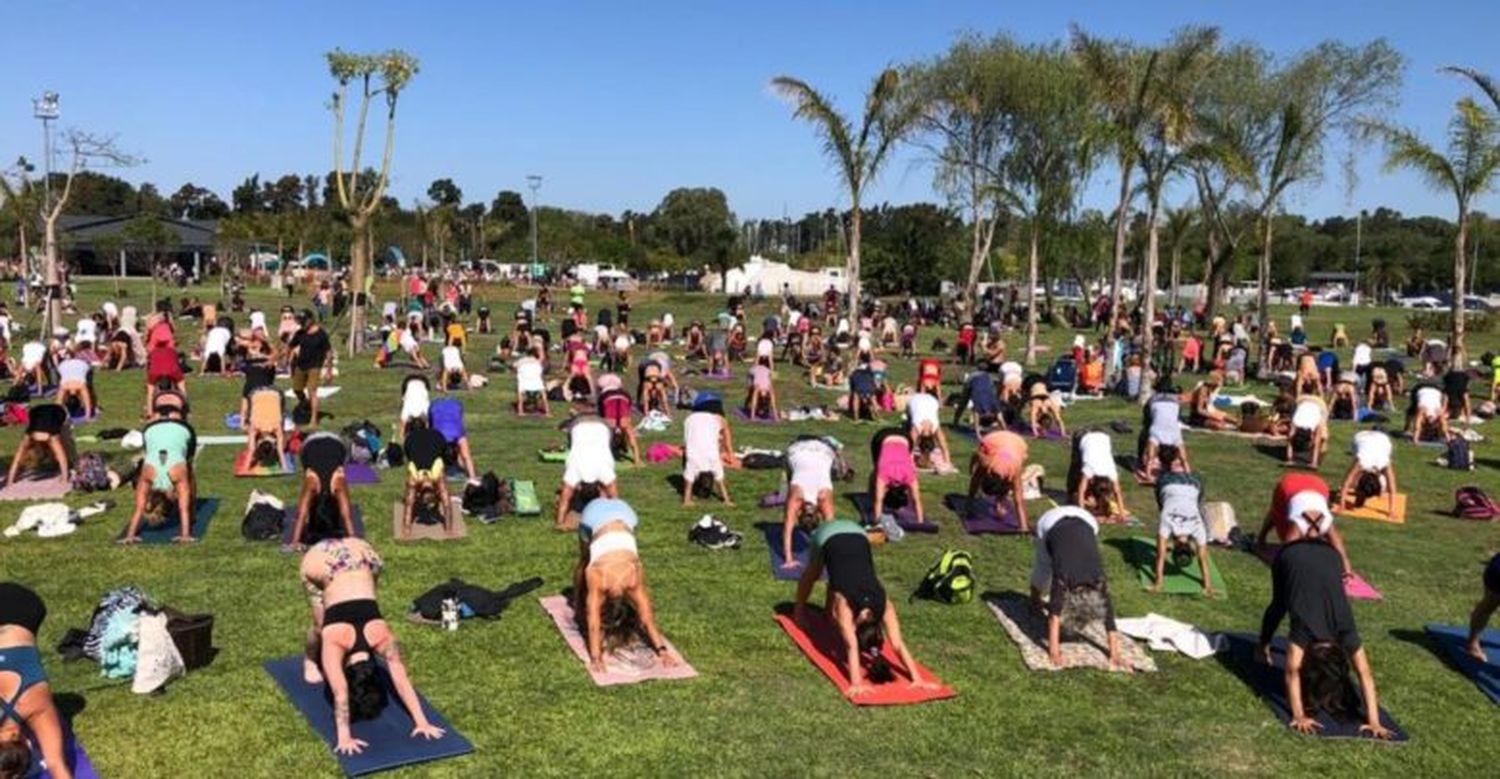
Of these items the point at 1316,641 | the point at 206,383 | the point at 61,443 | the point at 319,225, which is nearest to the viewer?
the point at 1316,641

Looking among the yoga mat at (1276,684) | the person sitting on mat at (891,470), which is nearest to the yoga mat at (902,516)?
the person sitting on mat at (891,470)

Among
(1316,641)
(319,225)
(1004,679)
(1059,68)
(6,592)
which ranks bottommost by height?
(1004,679)

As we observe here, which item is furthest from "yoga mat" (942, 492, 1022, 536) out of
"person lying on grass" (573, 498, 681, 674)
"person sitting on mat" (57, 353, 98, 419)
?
"person sitting on mat" (57, 353, 98, 419)

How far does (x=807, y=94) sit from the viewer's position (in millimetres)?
29094

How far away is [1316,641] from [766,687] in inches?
144

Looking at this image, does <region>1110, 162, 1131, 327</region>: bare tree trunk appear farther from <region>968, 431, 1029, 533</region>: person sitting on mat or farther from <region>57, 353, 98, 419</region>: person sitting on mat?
<region>57, 353, 98, 419</region>: person sitting on mat

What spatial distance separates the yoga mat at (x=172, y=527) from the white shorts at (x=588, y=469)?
141 inches

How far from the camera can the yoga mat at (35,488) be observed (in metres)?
12.5

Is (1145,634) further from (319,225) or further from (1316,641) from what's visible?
(319,225)

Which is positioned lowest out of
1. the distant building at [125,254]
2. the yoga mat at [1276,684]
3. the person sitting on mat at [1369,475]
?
the yoga mat at [1276,684]

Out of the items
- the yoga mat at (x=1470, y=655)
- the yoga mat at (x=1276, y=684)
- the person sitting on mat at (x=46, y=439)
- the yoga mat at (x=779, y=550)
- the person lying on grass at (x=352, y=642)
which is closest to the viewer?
the person lying on grass at (x=352, y=642)

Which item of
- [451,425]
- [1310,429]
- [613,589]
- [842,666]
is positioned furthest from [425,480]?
[1310,429]

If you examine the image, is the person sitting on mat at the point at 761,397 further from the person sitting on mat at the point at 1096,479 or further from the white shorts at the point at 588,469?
the white shorts at the point at 588,469

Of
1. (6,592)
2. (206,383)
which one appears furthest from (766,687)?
(206,383)
